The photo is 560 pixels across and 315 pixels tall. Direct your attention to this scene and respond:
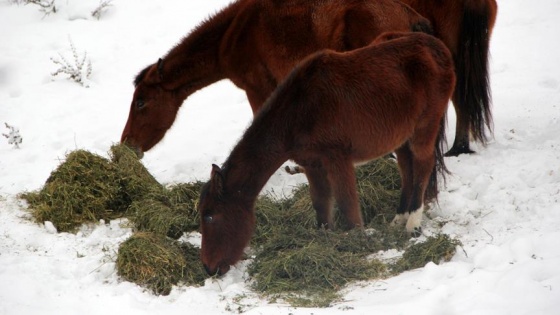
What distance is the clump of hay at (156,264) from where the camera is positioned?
5039 mm

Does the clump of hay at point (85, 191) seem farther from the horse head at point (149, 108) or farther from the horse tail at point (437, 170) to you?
the horse tail at point (437, 170)

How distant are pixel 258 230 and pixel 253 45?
202cm

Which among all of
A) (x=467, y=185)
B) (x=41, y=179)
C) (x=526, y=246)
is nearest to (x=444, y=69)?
(x=467, y=185)

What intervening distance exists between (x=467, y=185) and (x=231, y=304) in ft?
9.27

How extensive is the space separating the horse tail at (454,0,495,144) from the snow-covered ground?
0.44 m

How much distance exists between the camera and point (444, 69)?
224 inches

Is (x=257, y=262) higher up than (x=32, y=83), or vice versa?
(x=32, y=83)

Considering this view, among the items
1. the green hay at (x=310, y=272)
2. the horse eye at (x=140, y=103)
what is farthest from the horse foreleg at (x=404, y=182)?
the horse eye at (x=140, y=103)

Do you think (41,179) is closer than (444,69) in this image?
No

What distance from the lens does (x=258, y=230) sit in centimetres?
591

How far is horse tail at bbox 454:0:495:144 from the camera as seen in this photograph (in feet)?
22.2

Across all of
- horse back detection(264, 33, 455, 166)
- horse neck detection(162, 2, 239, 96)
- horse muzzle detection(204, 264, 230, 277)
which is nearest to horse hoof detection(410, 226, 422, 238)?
horse back detection(264, 33, 455, 166)

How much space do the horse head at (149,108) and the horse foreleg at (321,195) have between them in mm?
2179

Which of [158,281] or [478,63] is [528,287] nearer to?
[158,281]
